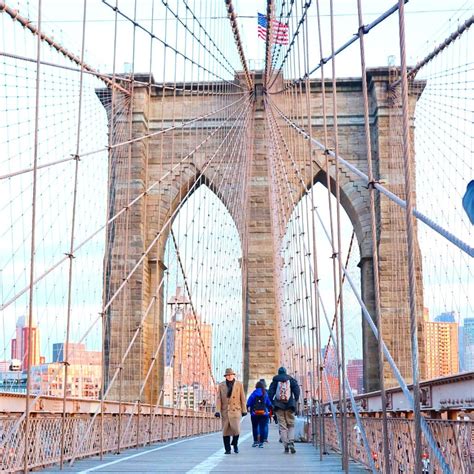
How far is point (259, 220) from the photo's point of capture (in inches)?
1065

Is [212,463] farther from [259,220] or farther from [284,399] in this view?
[259,220]

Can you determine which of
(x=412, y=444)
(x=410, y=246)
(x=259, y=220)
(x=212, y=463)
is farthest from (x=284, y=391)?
(x=259, y=220)

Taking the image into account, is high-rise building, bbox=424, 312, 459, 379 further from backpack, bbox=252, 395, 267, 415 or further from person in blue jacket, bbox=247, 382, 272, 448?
backpack, bbox=252, 395, 267, 415

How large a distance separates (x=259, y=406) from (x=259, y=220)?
16.4 m

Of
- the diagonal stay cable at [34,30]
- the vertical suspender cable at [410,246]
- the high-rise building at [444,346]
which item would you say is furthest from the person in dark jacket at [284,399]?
the high-rise building at [444,346]

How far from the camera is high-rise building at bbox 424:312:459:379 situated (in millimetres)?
19578

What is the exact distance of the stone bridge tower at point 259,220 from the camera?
25.5m

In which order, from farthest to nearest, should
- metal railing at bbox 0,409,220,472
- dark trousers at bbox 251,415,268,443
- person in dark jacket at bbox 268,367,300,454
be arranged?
dark trousers at bbox 251,415,268,443 → person in dark jacket at bbox 268,367,300,454 → metal railing at bbox 0,409,220,472

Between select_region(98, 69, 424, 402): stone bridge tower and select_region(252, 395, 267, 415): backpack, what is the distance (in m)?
13.8

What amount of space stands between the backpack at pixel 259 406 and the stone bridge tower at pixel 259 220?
45.4 feet

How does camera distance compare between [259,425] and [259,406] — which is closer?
[259,406]

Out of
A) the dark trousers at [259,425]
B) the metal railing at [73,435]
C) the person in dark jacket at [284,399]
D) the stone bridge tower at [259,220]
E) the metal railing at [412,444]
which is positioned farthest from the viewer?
the stone bridge tower at [259,220]

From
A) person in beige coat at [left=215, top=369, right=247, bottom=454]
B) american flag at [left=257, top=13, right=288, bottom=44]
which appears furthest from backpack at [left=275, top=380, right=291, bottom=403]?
american flag at [left=257, top=13, right=288, bottom=44]

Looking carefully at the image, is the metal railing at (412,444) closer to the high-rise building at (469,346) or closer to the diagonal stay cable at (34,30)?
the high-rise building at (469,346)
